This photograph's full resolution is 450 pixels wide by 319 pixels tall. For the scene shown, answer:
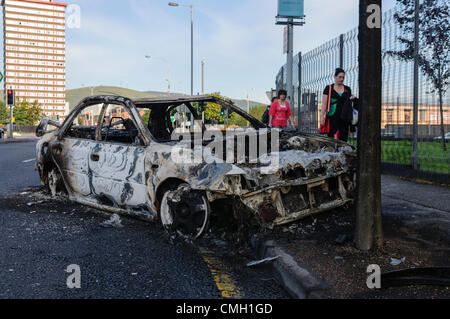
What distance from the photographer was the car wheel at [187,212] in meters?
3.97

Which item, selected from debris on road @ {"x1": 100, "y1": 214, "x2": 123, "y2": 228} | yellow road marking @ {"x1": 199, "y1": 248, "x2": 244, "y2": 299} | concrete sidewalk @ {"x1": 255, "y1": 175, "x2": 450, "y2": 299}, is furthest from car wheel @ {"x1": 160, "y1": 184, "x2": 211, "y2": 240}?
debris on road @ {"x1": 100, "y1": 214, "x2": 123, "y2": 228}

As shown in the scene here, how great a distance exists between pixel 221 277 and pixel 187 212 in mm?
991

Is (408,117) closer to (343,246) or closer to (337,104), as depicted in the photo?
(337,104)

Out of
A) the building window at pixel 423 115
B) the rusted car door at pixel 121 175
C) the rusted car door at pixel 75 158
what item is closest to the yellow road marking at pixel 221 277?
the rusted car door at pixel 121 175

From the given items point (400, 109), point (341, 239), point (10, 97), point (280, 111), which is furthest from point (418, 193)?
point (10, 97)

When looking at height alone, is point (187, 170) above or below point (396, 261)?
above

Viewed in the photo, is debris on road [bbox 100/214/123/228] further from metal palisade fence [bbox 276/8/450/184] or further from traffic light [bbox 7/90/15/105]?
traffic light [bbox 7/90/15/105]

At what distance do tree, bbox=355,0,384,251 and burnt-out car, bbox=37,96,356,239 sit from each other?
749 millimetres

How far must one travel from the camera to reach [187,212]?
4043 mm

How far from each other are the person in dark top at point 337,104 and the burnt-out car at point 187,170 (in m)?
1.76

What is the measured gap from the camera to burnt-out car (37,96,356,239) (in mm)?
3906

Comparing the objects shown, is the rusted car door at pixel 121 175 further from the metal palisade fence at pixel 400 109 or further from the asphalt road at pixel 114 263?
the metal palisade fence at pixel 400 109

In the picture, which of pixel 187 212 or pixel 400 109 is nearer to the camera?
pixel 187 212
